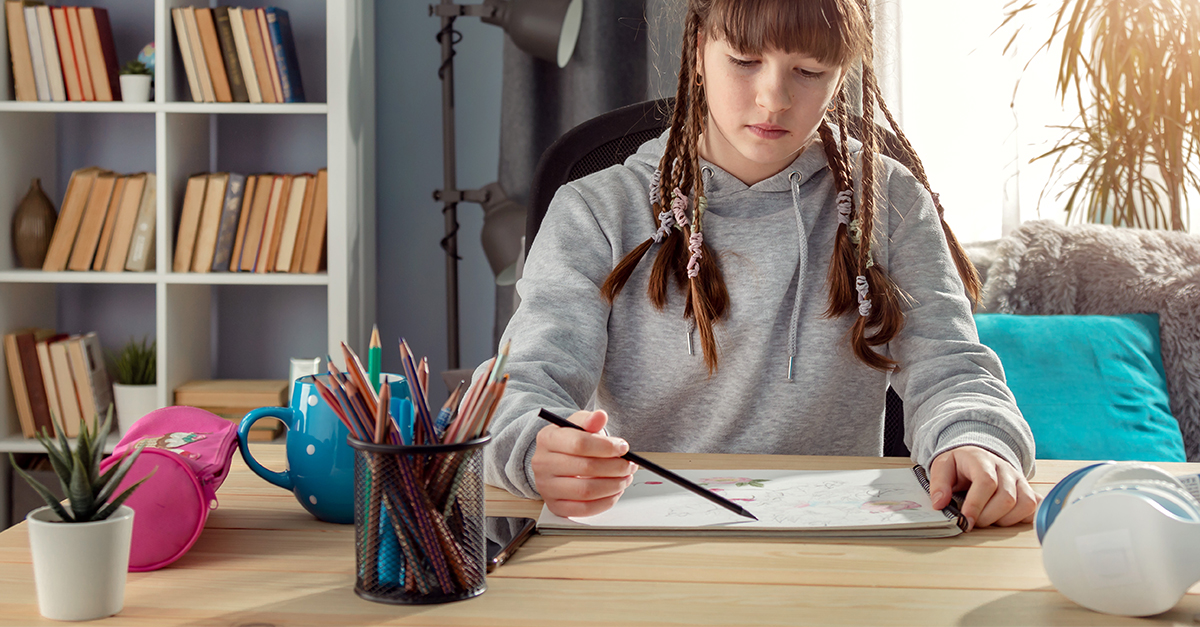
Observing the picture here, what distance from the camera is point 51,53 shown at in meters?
2.08

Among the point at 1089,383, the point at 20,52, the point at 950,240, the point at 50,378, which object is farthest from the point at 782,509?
the point at 20,52

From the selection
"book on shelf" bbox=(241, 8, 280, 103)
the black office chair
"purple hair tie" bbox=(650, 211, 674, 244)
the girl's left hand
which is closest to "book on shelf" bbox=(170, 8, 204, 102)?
"book on shelf" bbox=(241, 8, 280, 103)

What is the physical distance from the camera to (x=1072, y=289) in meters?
1.73

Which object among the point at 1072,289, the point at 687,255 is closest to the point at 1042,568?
the point at 687,255

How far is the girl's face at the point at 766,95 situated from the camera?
0.97 meters

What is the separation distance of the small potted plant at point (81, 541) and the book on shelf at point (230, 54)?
1.74 metres

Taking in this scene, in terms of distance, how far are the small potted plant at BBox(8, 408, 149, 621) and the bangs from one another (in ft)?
2.31

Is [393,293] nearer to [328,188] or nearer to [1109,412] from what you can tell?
[328,188]

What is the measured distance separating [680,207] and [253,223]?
1.34 meters

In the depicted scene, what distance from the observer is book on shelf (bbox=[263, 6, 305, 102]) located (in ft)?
6.76

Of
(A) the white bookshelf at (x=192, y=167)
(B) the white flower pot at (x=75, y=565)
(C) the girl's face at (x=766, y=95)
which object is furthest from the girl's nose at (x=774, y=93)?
(A) the white bookshelf at (x=192, y=167)

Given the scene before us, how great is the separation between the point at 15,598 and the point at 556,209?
2.44 feet

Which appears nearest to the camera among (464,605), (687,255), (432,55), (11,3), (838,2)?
(464,605)

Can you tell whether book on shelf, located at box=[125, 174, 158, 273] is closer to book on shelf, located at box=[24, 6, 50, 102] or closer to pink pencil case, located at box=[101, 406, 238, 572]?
book on shelf, located at box=[24, 6, 50, 102]
